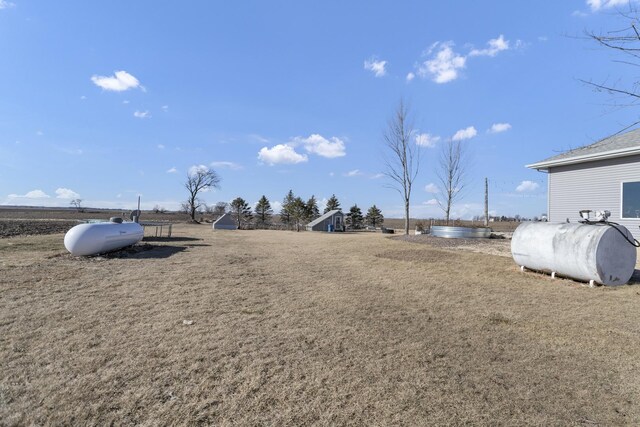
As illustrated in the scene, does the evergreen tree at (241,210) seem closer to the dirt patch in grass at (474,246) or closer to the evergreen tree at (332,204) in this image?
the evergreen tree at (332,204)

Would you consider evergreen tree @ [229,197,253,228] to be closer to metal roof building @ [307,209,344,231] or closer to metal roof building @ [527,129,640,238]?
metal roof building @ [307,209,344,231]

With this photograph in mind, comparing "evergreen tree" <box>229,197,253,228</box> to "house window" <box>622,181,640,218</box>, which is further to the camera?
"evergreen tree" <box>229,197,253,228</box>

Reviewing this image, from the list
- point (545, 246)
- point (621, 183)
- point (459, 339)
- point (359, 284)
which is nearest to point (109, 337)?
point (459, 339)

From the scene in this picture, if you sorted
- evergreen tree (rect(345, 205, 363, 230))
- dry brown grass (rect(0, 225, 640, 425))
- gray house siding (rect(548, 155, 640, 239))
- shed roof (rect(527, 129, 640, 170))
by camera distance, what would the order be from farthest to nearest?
evergreen tree (rect(345, 205, 363, 230)) → gray house siding (rect(548, 155, 640, 239)) → shed roof (rect(527, 129, 640, 170)) → dry brown grass (rect(0, 225, 640, 425))

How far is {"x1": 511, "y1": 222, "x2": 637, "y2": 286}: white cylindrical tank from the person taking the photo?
24.6 ft

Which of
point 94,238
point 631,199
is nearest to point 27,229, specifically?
point 94,238

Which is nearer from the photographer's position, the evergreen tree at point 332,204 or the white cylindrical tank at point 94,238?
the white cylindrical tank at point 94,238

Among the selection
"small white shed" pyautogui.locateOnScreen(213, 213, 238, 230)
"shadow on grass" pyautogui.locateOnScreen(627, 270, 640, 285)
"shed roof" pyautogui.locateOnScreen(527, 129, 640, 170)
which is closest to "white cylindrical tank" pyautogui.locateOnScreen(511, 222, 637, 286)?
"shadow on grass" pyautogui.locateOnScreen(627, 270, 640, 285)

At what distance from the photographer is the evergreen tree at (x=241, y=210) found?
178 feet

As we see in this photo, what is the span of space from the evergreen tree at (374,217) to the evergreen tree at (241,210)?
1839 centimetres

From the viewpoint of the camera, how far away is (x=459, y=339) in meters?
4.54

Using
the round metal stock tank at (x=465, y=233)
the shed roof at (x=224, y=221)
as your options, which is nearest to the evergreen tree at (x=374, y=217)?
the shed roof at (x=224, y=221)

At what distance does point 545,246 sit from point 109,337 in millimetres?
8948

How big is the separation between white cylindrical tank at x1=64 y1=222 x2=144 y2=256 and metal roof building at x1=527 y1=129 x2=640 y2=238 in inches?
604
